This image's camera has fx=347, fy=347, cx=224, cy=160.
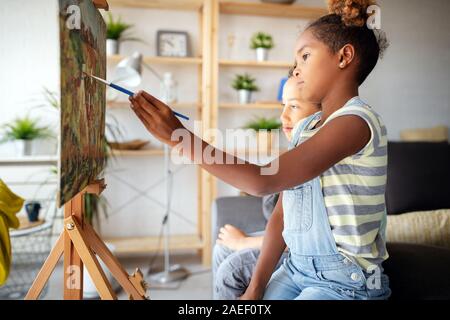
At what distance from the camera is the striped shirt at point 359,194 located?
0.59 metres

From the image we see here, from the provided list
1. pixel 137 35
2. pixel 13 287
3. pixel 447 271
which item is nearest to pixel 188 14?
pixel 137 35

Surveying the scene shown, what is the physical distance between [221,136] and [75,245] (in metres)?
1.28

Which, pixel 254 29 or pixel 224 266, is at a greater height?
pixel 254 29

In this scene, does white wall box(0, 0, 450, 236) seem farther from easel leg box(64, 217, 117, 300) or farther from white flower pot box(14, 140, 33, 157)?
easel leg box(64, 217, 117, 300)

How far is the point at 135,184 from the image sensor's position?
210cm

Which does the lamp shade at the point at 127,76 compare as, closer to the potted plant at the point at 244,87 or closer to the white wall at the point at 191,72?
the white wall at the point at 191,72

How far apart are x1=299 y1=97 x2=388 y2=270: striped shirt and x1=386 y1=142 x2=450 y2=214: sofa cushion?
1.40ft

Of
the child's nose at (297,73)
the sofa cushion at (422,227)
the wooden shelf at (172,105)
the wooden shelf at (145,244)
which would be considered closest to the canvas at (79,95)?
the child's nose at (297,73)

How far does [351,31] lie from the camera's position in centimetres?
60

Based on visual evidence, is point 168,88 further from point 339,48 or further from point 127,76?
point 339,48

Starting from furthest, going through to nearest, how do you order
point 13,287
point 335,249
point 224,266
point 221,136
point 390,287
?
1. point 221,136
2. point 13,287
3. point 224,266
4. point 390,287
5. point 335,249

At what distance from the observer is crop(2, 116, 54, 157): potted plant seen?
1860mm

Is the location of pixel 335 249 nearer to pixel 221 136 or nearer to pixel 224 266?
pixel 224 266

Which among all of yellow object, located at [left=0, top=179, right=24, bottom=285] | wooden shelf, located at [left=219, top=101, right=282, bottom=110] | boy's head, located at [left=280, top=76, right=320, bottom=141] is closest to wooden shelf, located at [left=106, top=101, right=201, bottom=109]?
wooden shelf, located at [left=219, top=101, right=282, bottom=110]
